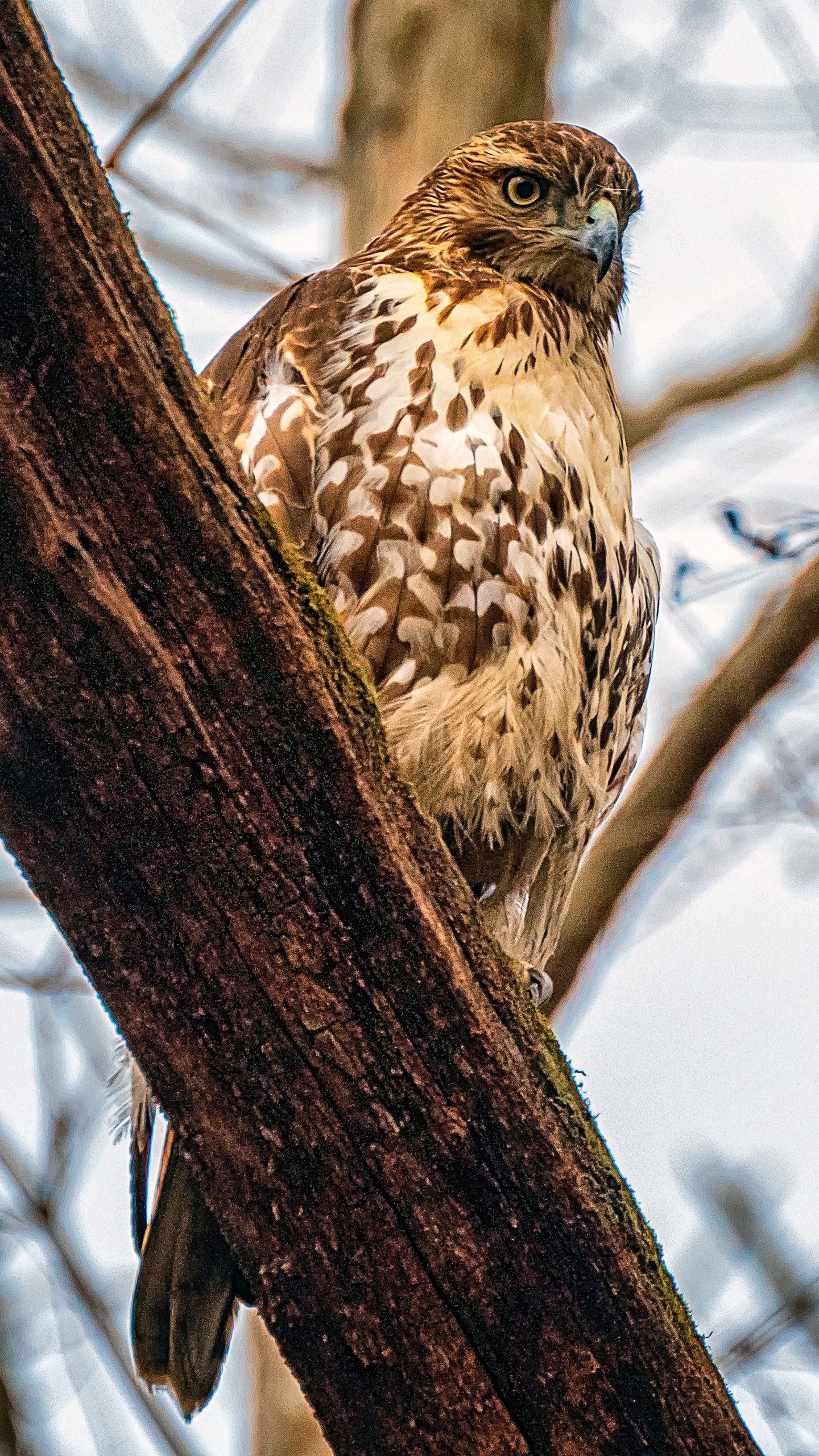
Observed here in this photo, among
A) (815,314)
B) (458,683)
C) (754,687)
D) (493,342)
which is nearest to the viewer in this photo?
(458,683)

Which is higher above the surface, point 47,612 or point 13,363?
point 13,363

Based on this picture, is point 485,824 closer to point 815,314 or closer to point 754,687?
point 754,687

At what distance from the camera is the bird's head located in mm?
3250

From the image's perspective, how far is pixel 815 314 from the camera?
18.9 feet

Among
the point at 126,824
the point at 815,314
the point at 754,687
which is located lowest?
the point at 126,824

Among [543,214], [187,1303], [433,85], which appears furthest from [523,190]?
[187,1303]

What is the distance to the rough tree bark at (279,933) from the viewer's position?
188 centimetres

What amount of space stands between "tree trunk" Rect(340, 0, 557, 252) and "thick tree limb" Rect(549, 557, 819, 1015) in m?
1.91

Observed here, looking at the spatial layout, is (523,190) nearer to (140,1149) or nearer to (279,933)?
(279,933)

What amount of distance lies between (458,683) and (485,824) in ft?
1.02

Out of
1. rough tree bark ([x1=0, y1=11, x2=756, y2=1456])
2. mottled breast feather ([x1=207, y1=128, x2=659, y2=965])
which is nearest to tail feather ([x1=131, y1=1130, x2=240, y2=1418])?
rough tree bark ([x1=0, y1=11, x2=756, y2=1456])

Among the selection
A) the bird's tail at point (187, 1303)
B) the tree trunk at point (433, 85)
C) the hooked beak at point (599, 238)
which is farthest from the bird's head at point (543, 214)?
the bird's tail at point (187, 1303)

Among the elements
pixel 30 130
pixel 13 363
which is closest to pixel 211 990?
pixel 13 363

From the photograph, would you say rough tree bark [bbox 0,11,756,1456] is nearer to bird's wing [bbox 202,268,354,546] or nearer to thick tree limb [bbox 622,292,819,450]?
bird's wing [bbox 202,268,354,546]
